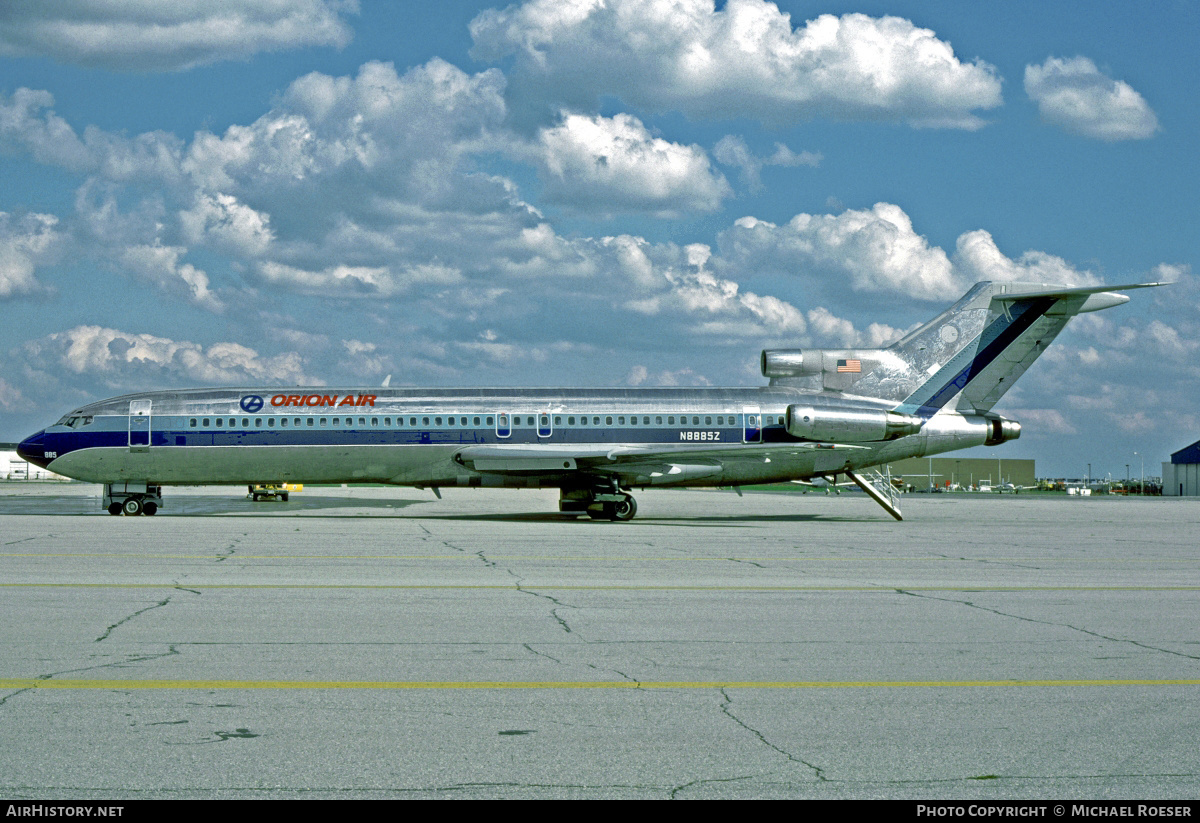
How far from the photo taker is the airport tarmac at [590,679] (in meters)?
5.78

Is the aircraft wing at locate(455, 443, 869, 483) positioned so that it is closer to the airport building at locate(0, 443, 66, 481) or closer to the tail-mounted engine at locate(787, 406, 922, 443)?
the tail-mounted engine at locate(787, 406, 922, 443)

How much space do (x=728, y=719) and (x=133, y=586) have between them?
9257mm

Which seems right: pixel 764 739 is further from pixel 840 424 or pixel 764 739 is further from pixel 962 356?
pixel 962 356

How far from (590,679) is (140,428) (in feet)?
87.7

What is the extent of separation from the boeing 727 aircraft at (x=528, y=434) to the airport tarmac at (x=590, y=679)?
545 inches

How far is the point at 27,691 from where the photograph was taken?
24.6 ft

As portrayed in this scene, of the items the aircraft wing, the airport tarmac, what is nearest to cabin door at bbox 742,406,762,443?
the aircraft wing

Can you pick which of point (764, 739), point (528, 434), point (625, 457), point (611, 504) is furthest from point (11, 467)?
point (764, 739)

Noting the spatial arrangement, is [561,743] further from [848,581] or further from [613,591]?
[848,581]

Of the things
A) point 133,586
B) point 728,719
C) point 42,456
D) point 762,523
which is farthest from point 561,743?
point 42,456

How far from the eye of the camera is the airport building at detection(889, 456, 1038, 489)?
127688 millimetres

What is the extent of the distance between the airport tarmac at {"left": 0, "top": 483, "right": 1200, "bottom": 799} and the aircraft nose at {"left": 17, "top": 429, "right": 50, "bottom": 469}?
637 inches

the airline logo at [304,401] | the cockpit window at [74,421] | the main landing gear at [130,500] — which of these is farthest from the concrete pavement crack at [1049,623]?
the cockpit window at [74,421]

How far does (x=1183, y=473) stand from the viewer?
336 ft
